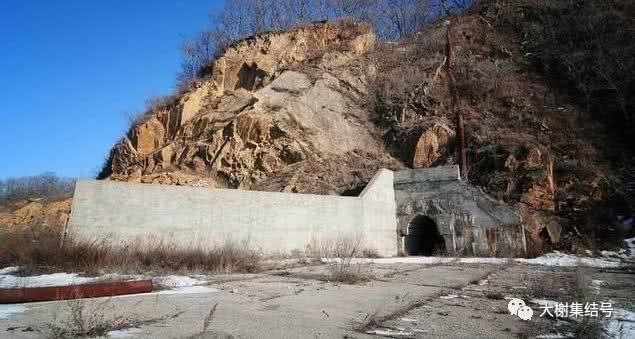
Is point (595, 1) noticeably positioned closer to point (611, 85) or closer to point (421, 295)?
point (611, 85)

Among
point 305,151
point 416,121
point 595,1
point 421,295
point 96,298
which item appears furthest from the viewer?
point 595,1

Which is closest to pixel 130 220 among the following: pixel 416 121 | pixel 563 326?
pixel 563 326

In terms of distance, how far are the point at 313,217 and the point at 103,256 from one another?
8.27 meters

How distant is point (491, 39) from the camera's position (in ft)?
110

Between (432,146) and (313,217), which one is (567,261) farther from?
(432,146)

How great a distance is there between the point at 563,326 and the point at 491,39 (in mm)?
31861

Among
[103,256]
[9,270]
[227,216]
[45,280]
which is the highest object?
[227,216]

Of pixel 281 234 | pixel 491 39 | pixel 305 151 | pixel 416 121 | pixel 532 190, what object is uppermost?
pixel 491 39

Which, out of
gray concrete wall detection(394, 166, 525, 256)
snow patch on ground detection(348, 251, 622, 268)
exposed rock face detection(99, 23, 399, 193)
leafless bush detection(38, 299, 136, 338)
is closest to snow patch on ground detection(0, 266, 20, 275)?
leafless bush detection(38, 299, 136, 338)

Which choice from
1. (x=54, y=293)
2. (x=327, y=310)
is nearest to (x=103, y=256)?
(x=54, y=293)

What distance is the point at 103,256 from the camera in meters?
10.6

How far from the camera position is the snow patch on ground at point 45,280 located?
8625 millimetres

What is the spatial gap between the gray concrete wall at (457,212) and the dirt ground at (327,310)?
335 inches

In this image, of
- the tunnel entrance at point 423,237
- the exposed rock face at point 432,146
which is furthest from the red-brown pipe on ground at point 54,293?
the exposed rock face at point 432,146
